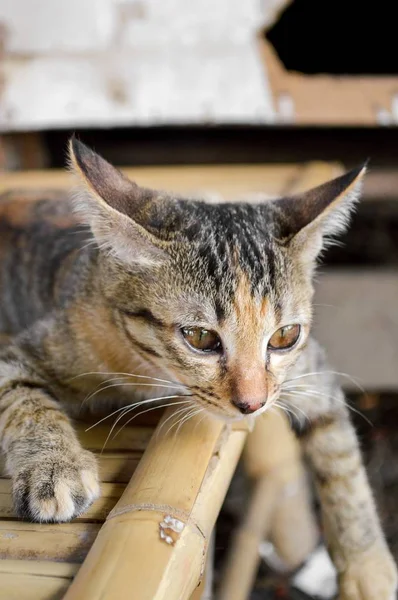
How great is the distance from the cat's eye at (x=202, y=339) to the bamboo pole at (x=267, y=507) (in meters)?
0.58

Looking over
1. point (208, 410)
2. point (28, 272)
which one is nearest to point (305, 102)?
point (28, 272)

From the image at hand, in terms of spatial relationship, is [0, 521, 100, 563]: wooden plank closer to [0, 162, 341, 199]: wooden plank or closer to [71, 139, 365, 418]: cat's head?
[71, 139, 365, 418]: cat's head

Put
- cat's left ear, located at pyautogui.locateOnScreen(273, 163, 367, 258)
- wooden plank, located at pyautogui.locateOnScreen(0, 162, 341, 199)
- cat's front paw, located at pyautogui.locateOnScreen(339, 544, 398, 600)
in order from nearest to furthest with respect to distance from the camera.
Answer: cat's left ear, located at pyautogui.locateOnScreen(273, 163, 367, 258) → cat's front paw, located at pyautogui.locateOnScreen(339, 544, 398, 600) → wooden plank, located at pyautogui.locateOnScreen(0, 162, 341, 199)

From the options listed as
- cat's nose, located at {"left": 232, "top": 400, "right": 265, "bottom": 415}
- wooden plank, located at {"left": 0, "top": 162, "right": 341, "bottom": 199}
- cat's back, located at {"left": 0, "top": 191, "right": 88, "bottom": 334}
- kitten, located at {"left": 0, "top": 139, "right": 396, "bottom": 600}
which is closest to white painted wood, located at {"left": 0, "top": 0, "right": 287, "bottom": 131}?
wooden plank, located at {"left": 0, "top": 162, "right": 341, "bottom": 199}

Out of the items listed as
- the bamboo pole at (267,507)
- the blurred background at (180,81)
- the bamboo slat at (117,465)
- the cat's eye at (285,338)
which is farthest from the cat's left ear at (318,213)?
the blurred background at (180,81)

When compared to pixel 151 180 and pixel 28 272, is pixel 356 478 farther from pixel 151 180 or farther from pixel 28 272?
pixel 151 180

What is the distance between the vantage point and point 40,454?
117cm

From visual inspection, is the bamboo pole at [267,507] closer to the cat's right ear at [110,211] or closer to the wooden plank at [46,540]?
the cat's right ear at [110,211]

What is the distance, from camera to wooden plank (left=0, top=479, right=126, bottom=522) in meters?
1.09

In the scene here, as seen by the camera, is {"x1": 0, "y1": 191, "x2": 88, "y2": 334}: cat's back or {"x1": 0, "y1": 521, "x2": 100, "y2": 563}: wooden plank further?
{"x1": 0, "y1": 191, "x2": 88, "y2": 334}: cat's back

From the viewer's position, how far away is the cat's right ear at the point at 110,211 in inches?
48.7

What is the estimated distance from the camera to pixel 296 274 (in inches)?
53.6

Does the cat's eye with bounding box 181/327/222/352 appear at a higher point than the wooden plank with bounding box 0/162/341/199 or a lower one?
higher

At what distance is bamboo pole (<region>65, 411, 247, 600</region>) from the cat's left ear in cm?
37
